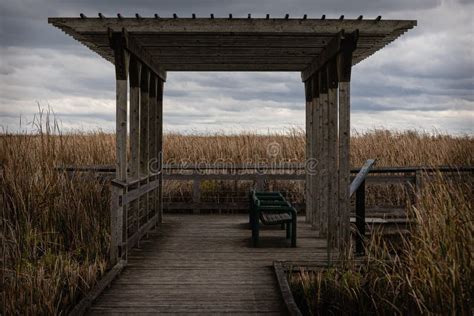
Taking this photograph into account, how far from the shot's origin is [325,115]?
8727mm

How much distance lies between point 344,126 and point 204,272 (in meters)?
2.61

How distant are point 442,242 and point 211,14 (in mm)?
4186

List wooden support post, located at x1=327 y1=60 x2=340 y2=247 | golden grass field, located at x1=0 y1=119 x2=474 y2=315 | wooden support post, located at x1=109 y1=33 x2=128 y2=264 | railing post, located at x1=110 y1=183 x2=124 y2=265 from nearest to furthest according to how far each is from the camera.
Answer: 1. golden grass field, located at x1=0 y1=119 x2=474 y2=315
2. railing post, located at x1=110 y1=183 x2=124 y2=265
3. wooden support post, located at x1=109 y1=33 x2=128 y2=264
4. wooden support post, located at x1=327 y1=60 x2=340 y2=247

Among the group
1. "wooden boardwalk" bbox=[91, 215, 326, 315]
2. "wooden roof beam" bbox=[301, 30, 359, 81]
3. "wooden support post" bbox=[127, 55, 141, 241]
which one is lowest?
"wooden boardwalk" bbox=[91, 215, 326, 315]

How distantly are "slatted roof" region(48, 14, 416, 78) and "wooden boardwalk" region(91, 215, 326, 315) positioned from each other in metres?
2.92

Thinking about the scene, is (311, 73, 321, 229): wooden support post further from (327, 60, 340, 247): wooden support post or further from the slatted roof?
(327, 60, 340, 247): wooden support post

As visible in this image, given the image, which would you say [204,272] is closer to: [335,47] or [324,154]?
[324,154]

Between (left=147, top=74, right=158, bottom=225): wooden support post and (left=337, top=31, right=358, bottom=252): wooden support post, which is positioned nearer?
(left=337, top=31, right=358, bottom=252): wooden support post

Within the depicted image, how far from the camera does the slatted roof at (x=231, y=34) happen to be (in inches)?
286

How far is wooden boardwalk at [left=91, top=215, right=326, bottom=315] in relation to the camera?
5.29m

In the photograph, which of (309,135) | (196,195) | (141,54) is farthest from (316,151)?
(196,195)

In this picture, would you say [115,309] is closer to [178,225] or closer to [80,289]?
[80,289]

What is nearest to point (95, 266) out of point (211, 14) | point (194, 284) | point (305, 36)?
point (194, 284)

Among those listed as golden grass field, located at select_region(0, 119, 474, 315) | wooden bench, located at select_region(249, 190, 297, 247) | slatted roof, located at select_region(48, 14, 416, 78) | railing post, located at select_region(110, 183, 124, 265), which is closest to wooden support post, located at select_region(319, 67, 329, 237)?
slatted roof, located at select_region(48, 14, 416, 78)
